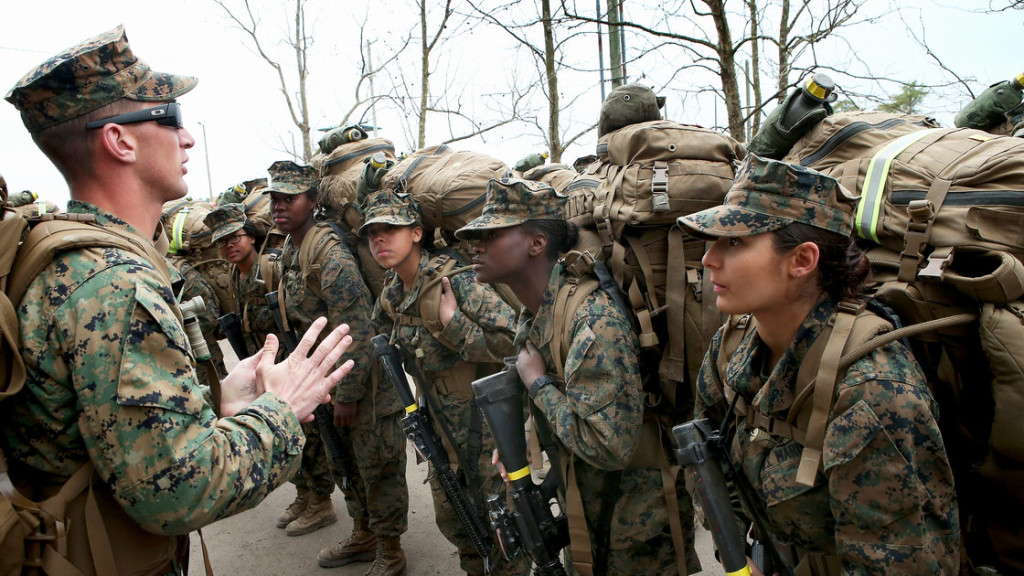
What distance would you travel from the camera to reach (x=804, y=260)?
1776mm

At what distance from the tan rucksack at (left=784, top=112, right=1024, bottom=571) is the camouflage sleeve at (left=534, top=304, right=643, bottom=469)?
0.93 meters

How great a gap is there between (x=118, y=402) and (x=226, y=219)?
4.41 metres

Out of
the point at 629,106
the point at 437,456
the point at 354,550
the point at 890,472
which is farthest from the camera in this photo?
the point at 354,550

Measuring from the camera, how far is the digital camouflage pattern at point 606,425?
2.40m

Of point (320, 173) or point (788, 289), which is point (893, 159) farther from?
point (320, 173)

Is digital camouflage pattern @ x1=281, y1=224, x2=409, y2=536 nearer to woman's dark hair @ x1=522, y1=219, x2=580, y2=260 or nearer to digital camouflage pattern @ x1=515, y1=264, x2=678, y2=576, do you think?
digital camouflage pattern @ x1=515, y1=264, x2=678, y2=576

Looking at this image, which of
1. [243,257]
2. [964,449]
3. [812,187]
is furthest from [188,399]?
[243,257]

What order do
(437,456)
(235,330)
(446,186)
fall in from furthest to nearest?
(235,330), (446,186), (437,456)

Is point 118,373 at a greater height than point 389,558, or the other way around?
point 118,373

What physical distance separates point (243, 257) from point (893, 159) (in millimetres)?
5186

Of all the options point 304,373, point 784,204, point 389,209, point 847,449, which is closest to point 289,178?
point 389,209

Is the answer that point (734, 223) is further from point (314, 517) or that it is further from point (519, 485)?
point (314, 517)

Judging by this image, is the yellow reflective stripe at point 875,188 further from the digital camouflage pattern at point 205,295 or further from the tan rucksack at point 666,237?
the digital camouflage pattern at point 205,295

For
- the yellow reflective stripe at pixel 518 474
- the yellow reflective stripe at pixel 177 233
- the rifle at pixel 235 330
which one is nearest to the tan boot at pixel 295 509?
the rifle at pixel 235 330
